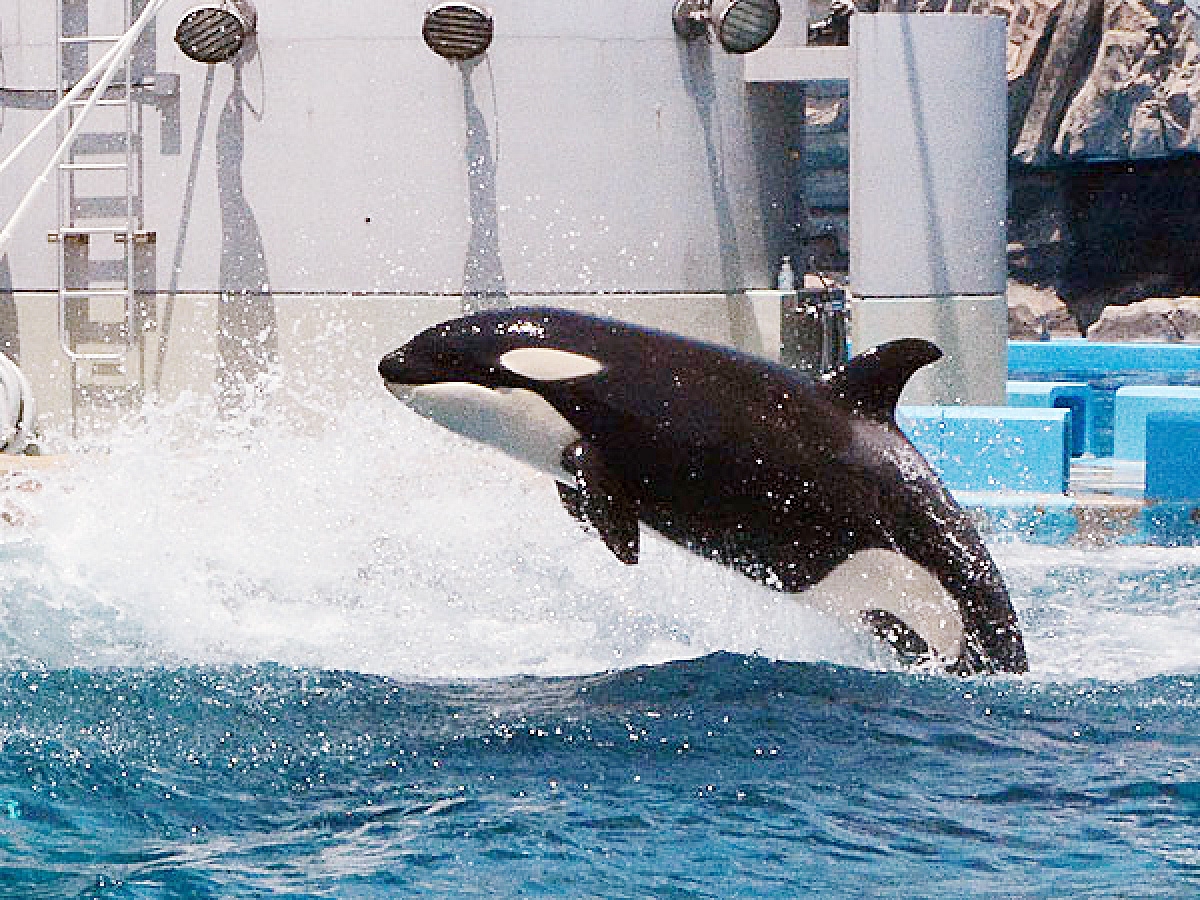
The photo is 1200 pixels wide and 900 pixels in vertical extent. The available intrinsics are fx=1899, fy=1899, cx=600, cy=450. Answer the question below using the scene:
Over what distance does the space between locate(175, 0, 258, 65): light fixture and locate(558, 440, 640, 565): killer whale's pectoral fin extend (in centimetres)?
673

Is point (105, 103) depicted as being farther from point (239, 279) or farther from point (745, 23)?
point (745, 23)

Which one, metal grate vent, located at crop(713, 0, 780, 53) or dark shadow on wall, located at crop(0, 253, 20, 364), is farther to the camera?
dark shadow on wall, located at crop(0, 253, 20, 364)

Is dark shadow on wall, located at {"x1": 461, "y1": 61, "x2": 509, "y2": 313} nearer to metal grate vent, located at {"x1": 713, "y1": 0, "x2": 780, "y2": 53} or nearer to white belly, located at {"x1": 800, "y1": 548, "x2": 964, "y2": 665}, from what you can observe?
metal grate vent, located at {"x1": 713, "y1": 0, "x2": 780, "y2": 53}

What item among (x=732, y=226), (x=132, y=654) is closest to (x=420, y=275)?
(x=732, y=226)

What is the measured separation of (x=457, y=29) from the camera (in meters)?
11.3

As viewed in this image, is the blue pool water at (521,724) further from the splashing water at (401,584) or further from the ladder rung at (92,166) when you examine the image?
the ladder rung at (92,166)

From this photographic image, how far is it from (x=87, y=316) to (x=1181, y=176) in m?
20.3

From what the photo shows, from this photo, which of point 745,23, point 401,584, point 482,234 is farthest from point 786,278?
point 401,584

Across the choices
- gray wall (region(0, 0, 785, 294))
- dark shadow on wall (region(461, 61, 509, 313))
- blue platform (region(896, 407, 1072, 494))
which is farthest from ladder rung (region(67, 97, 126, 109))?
blue platform (region(896, 407, 1072, 494))

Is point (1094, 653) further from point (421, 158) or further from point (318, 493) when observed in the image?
point (421, 158)

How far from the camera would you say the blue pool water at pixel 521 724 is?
407cm

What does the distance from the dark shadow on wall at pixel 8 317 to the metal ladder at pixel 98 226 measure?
0.45 meters

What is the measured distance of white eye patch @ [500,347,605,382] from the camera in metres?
5.51

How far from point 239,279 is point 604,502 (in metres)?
6.90
